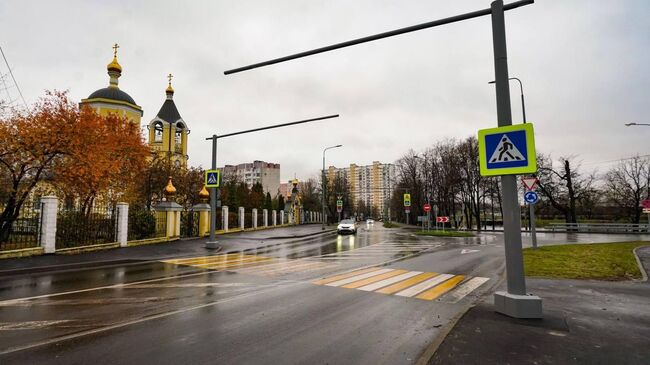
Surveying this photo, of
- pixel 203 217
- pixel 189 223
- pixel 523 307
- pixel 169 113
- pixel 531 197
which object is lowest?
pixel 523 307

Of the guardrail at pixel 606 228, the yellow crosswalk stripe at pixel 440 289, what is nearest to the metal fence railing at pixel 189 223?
the yellow crosswalk stripe at pixel 440 289

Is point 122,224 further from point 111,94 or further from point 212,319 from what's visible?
point 111,94

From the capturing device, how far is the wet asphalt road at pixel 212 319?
4203 mm

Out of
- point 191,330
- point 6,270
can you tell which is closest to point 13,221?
point 6,270

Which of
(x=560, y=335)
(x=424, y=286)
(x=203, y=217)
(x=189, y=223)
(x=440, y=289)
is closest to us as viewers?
(x=560, y=335)

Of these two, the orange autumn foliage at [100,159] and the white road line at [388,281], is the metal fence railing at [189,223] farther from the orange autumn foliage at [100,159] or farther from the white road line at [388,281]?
the white road line at [388,281]

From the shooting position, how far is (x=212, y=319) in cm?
568

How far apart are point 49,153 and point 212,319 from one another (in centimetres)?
1358

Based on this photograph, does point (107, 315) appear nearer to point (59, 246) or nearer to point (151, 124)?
point (59, 246)

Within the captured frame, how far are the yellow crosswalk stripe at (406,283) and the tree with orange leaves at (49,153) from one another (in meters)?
14.7

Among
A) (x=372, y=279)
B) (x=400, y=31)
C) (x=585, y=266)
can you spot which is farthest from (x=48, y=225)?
(x=585, y=266)

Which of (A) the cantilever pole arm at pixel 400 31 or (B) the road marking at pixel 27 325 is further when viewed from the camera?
(A) the cantilever pole arm at pixel 400 31

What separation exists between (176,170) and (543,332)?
1316 inches

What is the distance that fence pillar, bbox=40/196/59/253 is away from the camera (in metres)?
13.7
